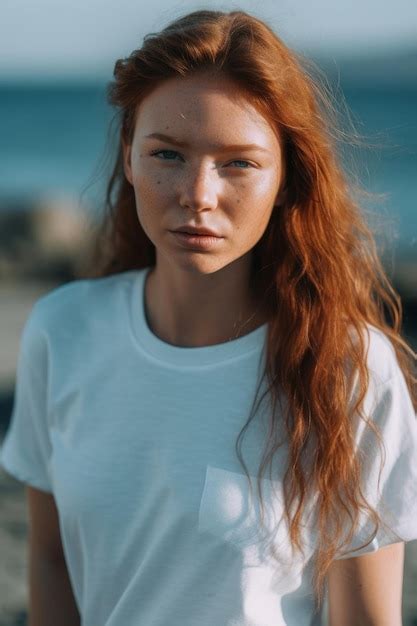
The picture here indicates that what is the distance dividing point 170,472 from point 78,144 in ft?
137

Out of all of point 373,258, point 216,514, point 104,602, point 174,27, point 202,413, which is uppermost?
point 174,27

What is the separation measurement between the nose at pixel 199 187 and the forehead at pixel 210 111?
0.06 meters

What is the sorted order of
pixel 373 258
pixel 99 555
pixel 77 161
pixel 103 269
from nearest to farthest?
pixel 99 555 → pixel 373 258 → pixel 103 269 → pixel 77 161

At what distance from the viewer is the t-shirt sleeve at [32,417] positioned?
91.6 inches

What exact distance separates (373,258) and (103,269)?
66 centimetres

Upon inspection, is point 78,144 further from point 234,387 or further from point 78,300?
point 234,387

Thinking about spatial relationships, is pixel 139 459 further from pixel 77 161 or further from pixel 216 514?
pixel 77 161

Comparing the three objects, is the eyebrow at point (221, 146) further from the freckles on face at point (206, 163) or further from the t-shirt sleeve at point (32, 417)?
the t-shirt sleeve at point (32, 417)

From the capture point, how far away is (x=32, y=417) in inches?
92.7

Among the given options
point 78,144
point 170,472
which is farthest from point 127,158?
point 78,144

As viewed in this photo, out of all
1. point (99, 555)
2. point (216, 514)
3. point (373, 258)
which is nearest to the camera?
point (216, 514)

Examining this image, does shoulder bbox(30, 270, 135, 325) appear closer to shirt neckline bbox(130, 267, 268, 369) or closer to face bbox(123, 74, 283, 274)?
shirt neckline bbox(130, 267, 268, 369)

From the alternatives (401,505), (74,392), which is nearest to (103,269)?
(74,392)

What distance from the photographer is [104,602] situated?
2.18 metres
